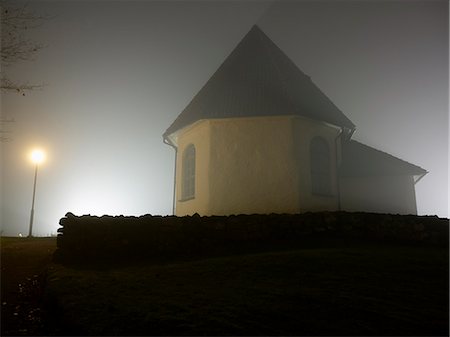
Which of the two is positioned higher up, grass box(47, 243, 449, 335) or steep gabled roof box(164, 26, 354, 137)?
steep gabled roof box(164, 26, 354, 137)

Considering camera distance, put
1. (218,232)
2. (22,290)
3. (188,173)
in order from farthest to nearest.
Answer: (188,173) → (218,232) → (22,290)

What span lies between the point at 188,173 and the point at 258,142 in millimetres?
3849

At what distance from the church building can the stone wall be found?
3781mm

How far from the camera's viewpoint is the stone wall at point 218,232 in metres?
10.4

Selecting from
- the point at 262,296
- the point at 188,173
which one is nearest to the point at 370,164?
the point at 188,173

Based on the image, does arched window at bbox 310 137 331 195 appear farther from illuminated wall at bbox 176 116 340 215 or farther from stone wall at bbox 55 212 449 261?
stone wall at bbox 55 212 449 261

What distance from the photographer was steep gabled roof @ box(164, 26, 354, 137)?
16.8 metres

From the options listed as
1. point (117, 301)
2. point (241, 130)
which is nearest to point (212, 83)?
point (241, 130)

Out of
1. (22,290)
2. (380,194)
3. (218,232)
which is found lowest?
(22,290)

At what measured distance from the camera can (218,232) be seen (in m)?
11.1

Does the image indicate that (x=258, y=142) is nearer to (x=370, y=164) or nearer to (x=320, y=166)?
(x=320, y=166)

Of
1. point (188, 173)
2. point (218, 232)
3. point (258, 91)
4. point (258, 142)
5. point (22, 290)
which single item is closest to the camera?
point (22, 290)

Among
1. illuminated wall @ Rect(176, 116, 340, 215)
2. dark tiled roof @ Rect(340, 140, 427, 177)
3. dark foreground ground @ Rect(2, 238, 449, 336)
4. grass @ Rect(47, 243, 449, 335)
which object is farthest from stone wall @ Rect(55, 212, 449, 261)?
dark tiled roof @ Rect(340, 140, 427, 177)

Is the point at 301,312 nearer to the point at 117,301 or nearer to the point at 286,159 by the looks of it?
the point at 117,301
